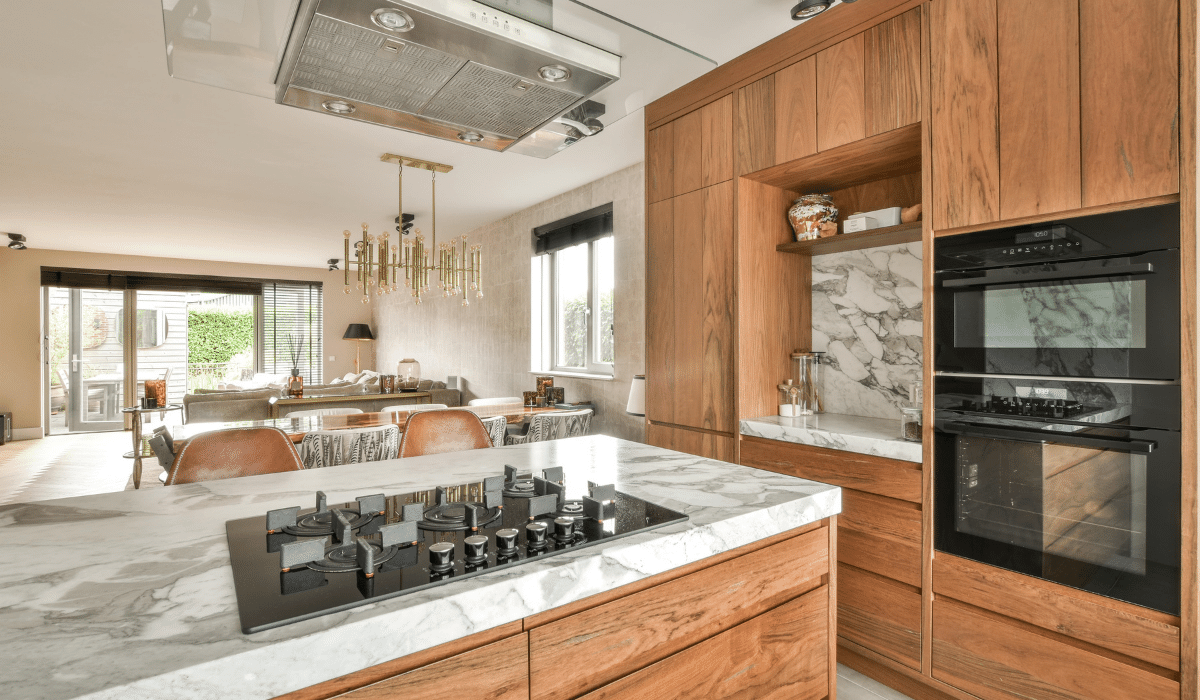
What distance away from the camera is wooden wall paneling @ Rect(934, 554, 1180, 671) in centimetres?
145

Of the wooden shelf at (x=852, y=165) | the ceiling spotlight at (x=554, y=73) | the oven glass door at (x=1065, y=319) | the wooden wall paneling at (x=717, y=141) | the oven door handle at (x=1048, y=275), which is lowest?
the oven glass door at (x=1065, y=319)

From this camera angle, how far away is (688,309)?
2816 mm

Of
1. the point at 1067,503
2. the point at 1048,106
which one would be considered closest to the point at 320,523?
the point at 1067,503

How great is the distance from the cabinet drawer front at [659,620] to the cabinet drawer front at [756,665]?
0.02m

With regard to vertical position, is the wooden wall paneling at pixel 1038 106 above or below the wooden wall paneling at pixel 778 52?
below

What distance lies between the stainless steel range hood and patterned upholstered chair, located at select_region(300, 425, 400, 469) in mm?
1961

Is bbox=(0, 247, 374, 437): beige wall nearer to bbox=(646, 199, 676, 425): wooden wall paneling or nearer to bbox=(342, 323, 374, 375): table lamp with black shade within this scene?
bbox=(342, 323, 374, 375): table lamp with black shade

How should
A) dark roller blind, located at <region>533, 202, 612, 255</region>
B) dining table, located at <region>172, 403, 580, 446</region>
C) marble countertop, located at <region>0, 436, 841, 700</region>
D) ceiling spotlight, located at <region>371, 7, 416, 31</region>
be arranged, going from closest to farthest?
1. marble countertop, located at <region>0, 436, 841, 700</region>
2. ceiling spotlight, located at <region>371, 7, 416, 31</region>
3. dining table, located at <region>172, 403, 580, 446</region>
4. dark roller blind, located at <region>533, 202, 612, 255</region>

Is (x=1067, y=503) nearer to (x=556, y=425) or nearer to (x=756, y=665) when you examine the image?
(x=756, y=665)

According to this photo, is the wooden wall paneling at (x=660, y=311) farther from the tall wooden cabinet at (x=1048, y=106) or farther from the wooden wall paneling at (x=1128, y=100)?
the wooden wall paneling at (x=1128, y=100)

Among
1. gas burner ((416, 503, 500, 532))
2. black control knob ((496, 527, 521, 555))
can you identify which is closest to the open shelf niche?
gas burner ((416, 503, 500, 532))

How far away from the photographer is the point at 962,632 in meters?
1.83

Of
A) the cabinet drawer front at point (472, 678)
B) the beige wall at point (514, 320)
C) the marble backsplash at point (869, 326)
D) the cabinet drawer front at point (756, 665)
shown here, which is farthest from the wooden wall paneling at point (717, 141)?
the cabinet drawer front at point (472, 678)

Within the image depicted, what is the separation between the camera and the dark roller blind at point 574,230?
4598mm
